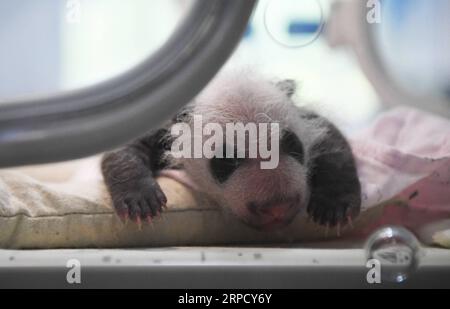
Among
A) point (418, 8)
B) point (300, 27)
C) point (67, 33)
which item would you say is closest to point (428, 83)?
point (418, 8)

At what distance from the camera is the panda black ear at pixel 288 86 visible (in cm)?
85

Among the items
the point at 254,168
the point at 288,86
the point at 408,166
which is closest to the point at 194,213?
the point at 254,168

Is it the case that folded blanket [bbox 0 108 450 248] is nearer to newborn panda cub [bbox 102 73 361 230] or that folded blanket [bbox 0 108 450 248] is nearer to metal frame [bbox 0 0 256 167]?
newborn panda cub [bbox 102 73 361 230]

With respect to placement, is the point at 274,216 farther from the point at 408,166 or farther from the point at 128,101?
the point at 128,101

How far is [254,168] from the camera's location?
77 centimetres

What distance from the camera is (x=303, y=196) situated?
2.63 feet

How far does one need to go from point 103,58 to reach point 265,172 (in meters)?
0.38

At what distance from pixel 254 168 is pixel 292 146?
0.25 ft

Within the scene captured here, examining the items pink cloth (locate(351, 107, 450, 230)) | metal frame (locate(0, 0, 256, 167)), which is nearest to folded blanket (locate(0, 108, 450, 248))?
pink cloth (locate(351, 107, 450, 230))

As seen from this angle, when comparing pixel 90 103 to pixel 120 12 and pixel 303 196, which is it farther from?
pixel 120 12

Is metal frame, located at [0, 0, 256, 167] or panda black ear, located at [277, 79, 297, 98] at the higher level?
panda black ear, located at [277, 79, 297, 98]

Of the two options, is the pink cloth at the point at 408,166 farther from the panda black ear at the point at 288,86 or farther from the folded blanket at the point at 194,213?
the panda black ear at the point at 288,86

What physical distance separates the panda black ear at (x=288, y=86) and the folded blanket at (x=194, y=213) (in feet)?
0.55

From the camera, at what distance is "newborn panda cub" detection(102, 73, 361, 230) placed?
778 mm
